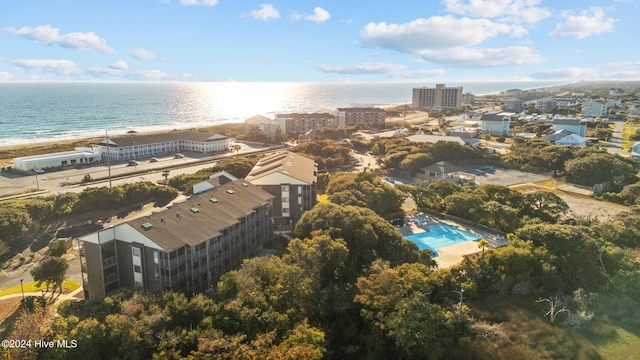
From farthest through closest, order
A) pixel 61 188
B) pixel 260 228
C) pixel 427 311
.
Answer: pixel 61 188, pixel 260 228, pixel 427 311

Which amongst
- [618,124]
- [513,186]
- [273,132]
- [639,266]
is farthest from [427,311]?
[618,124]

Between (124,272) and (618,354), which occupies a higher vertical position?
(124,272)

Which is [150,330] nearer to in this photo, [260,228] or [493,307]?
[260,228]

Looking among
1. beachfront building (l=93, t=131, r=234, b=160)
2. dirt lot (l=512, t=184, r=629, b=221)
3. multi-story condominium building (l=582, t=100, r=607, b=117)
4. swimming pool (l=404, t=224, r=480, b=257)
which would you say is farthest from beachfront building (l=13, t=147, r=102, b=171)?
multi-story condominium building (l=582, t=100, r=607, b=117)

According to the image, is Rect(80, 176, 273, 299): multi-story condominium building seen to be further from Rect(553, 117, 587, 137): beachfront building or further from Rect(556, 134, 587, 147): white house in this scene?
Rect(553, 117, 587, 137): beachfront building

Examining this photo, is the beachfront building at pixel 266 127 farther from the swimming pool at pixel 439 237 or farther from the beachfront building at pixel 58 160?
the swimming pool at pixel 439 237

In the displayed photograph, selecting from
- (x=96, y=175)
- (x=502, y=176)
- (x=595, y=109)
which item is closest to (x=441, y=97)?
(x=595, y=109)
